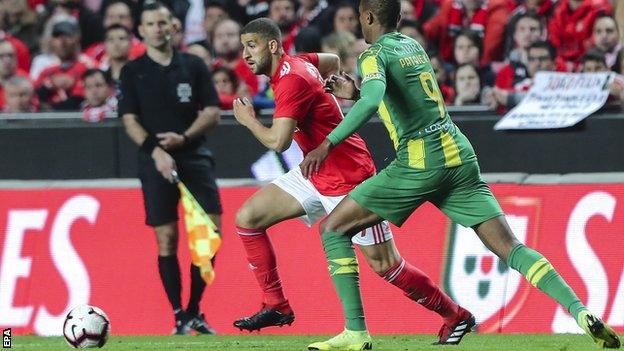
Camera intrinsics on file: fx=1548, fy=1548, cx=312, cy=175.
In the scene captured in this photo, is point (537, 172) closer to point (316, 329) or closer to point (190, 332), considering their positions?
point (316, 329)

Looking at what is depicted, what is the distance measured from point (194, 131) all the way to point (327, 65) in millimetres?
1701

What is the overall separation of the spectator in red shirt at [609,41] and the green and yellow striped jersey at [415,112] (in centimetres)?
527

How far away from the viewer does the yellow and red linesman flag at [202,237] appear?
11.0m

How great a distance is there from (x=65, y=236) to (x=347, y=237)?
4.24 m

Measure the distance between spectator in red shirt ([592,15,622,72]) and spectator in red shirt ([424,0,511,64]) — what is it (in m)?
1.39

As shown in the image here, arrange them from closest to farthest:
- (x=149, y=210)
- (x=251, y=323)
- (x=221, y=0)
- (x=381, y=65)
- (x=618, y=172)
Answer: (x=381, y=65) < (x=251, y=323) < (x=149, y=210) < (x=618, y=172) < (x=221, y=0)

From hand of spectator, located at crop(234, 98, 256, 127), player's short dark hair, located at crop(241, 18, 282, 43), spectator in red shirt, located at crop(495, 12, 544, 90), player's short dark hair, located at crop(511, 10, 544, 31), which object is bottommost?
spectator in red shirt, located at crop(495, 12, 544, 90)

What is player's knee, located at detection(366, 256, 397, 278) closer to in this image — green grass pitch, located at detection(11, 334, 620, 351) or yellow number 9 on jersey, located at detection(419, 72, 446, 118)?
green grass pitch, located at detection(11, 334, 620, 351)

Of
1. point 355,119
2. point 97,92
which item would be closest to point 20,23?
point 97,92

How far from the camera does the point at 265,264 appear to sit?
9.91 meters

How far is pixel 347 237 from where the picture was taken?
8.76 metres

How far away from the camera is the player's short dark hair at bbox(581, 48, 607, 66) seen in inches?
523

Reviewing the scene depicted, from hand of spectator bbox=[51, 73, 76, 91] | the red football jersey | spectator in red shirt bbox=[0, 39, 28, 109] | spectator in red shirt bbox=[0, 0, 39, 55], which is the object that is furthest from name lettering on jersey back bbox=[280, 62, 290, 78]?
spectator in red shirt bbox=[0, 0, 39, 55]

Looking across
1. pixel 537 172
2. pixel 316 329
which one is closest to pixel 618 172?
pixel 537 172
